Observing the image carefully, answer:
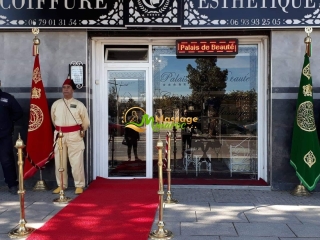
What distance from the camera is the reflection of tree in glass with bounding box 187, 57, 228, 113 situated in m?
8.30

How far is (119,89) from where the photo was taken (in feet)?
27.4

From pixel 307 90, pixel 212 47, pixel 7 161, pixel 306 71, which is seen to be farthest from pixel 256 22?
pixel 7 161

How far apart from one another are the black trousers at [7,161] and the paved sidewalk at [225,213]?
0.94 ft

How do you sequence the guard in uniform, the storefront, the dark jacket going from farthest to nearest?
the storefront, the guard in uniform, the dark jacket

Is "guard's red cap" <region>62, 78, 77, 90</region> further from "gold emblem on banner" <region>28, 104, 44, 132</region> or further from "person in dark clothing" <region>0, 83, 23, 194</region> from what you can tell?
"person in dark clothing" <region>0, 83, 23, 194</region>

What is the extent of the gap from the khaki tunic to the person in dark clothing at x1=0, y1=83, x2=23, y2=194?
0.69 meters

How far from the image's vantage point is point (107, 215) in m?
5.85

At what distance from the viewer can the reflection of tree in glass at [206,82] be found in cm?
830

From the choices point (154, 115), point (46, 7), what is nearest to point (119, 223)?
point (154, 115)

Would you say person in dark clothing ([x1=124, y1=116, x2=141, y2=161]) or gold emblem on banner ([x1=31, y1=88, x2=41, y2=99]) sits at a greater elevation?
gold emblem on banner ([x1=31, y1=88, x2=41, y2=99])

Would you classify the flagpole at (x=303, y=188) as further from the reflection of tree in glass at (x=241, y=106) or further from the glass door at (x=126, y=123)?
the glass door at (x=126, y=123)

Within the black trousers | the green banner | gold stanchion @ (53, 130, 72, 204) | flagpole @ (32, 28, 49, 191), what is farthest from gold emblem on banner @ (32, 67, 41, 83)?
the green banner

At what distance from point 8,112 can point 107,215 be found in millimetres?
2880

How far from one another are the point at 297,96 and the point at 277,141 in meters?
0.94
